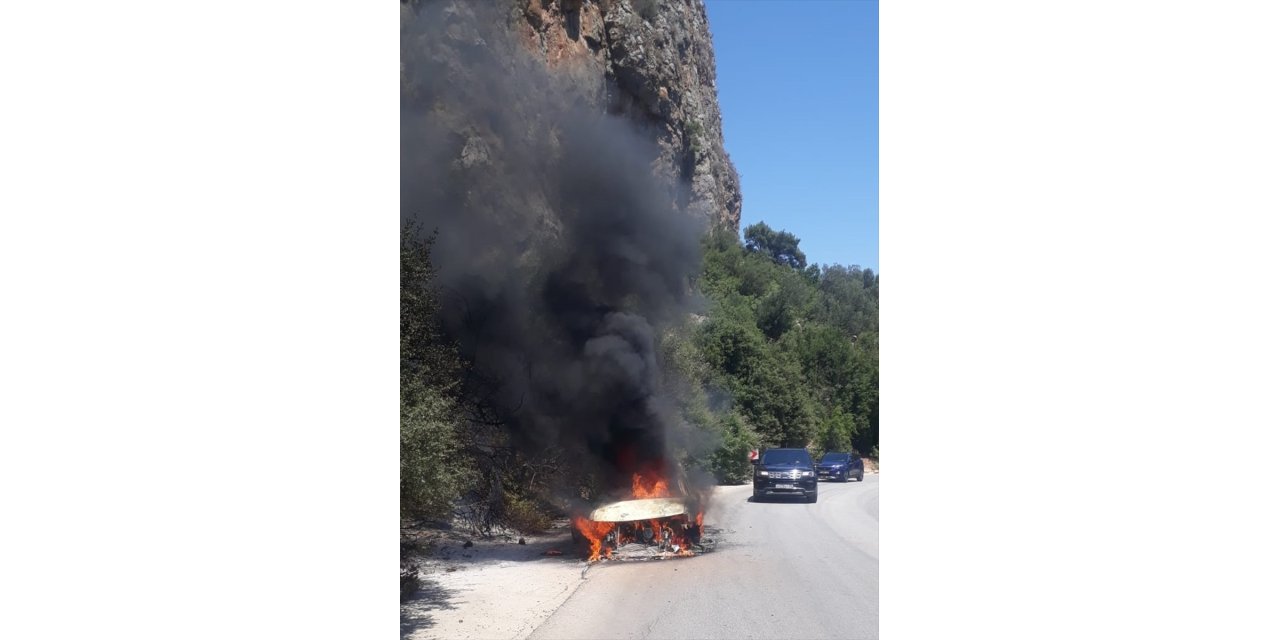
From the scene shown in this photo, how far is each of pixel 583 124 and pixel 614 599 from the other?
1234 centimetres

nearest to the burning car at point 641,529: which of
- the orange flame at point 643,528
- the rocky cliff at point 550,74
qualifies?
the orange flame at point 643,528

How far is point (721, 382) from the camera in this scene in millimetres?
35562

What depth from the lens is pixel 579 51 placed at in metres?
30.9

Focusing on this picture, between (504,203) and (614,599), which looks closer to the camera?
(614,599)

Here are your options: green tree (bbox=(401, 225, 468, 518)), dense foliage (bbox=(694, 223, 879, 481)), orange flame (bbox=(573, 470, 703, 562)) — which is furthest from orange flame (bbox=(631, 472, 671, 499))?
dense foliage (bbox=(694, 223, 879, 481))

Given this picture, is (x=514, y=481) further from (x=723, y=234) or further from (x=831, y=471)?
(x=723, y=234)

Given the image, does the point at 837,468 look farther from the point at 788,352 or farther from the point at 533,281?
the point at 533,281

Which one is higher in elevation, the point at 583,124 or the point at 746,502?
the point at 583,124

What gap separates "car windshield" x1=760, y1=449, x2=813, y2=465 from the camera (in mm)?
25188

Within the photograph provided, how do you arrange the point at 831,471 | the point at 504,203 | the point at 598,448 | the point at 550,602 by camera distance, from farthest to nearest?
the point at 831,471
the point at 504,203
the point at 598,448
the point at 550,602

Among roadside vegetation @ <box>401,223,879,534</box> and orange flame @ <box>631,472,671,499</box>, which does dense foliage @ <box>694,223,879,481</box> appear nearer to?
roadside vegetation @ <box>401,223,879,534</box>

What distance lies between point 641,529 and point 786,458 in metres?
12.1

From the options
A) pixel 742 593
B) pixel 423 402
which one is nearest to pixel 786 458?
pixel 742 593
